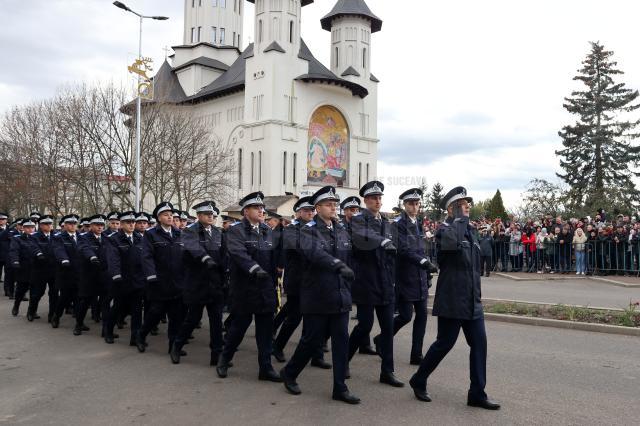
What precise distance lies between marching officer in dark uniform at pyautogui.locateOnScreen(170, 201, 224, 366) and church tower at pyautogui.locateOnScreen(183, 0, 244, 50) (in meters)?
57.9

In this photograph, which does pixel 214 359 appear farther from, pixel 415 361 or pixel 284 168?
pixel 284 168

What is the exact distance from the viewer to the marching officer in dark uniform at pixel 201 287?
783 centimetres

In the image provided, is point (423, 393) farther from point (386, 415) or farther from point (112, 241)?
point (112, 241)

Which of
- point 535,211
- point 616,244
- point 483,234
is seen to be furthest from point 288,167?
point 616,244

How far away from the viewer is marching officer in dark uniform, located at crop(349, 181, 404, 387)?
668 cm

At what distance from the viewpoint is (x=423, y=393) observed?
19.8ft

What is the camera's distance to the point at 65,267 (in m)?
11.4

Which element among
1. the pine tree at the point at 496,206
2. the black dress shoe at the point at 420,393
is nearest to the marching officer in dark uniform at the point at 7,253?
the black dress shoe at the point at 420,393

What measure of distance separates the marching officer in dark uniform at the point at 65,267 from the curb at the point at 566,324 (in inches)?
313

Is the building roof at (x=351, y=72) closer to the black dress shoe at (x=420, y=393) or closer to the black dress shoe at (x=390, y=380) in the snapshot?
the black dress shoe at (x=390, y=380)

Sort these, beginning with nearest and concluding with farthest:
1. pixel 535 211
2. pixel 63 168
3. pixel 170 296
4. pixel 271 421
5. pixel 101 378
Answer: pixel 271 421 → pixel 101 378 → pixel 170 296 → pixel 63 168 → pixel 535 211

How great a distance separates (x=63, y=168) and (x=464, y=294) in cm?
3051

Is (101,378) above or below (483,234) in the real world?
below

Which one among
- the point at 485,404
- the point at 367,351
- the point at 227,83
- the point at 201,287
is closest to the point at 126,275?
the point at 201,287
